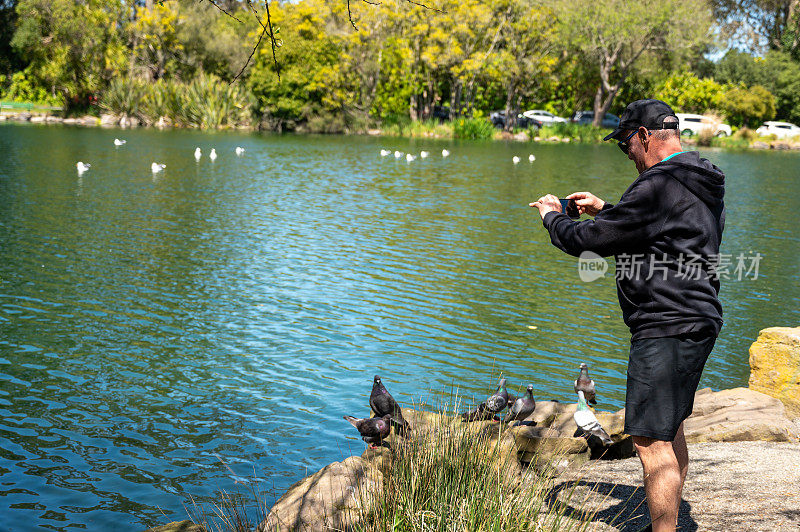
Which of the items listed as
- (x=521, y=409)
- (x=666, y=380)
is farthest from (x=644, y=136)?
(x=521, y=409)

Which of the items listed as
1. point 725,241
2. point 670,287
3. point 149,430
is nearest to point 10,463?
point 149,430

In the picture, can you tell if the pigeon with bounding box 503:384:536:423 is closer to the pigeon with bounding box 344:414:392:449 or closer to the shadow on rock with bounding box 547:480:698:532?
the pigeon with bounding box 344:414:392:449

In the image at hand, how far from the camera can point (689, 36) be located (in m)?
51.5

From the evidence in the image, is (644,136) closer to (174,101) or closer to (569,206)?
(569,206)

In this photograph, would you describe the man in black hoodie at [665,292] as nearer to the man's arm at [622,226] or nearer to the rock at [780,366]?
the man's arm at [622,226]

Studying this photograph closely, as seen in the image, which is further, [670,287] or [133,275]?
[133,275]

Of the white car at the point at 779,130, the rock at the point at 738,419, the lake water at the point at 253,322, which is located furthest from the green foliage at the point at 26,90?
the rock at the point at 738,419

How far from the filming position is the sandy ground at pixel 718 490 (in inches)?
166

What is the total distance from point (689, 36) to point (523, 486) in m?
54.1

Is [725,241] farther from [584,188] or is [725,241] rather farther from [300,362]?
[300,362]

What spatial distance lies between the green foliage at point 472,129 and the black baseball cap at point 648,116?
50.1 meters

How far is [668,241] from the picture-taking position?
11.5 feet

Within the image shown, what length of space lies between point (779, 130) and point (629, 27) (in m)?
19.6

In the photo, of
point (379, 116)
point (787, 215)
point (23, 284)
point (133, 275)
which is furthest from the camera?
point (379, 116)
